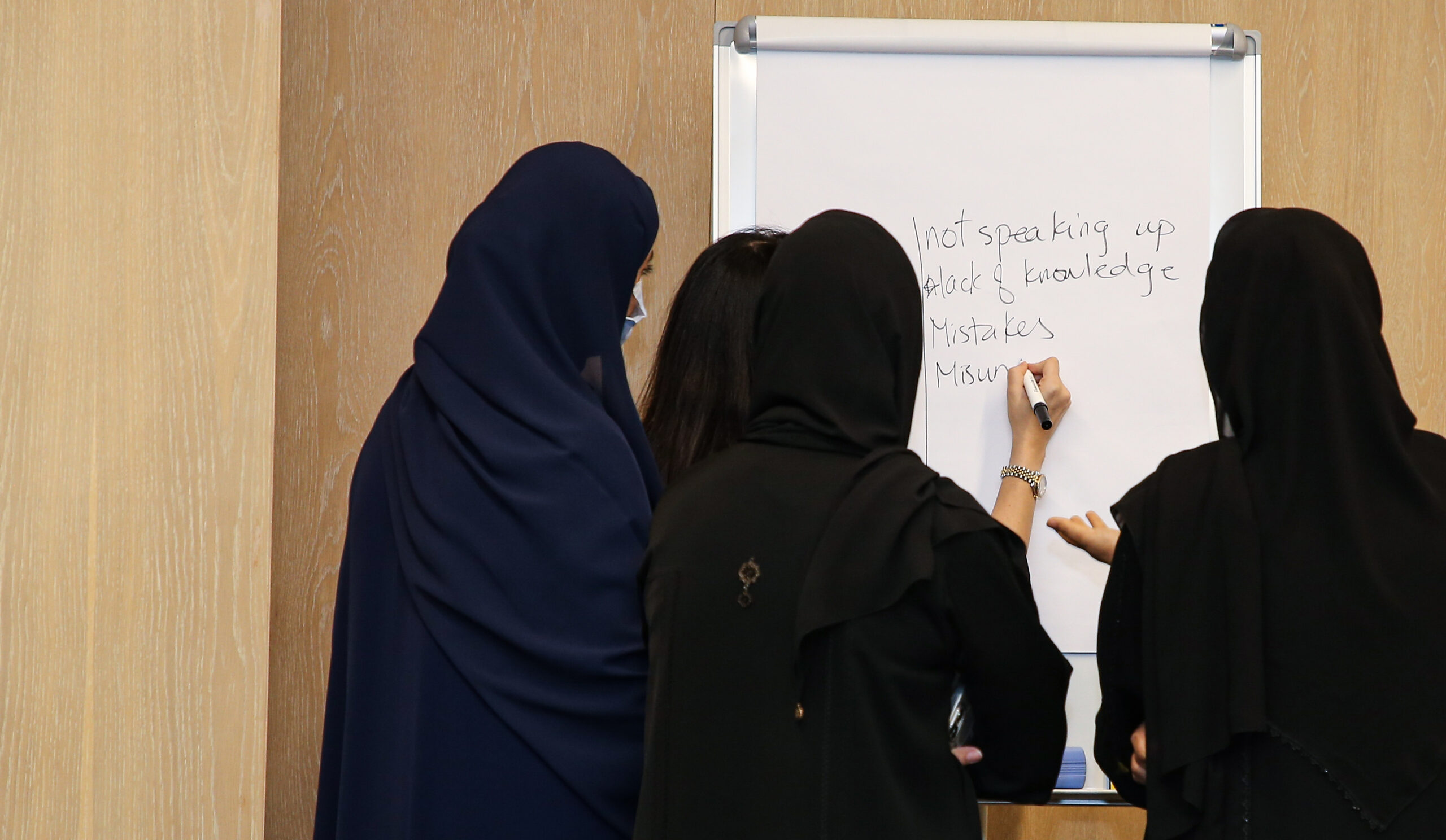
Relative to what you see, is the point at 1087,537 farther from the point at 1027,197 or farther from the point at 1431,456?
the point at 1027,197

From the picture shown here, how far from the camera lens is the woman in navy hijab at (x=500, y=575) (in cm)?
129

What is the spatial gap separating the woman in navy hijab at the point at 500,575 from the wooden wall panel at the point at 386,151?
98cm

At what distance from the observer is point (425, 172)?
2301 millimetres

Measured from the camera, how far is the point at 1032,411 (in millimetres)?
1942

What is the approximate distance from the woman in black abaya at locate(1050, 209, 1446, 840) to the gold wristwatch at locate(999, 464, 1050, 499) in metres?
0.64

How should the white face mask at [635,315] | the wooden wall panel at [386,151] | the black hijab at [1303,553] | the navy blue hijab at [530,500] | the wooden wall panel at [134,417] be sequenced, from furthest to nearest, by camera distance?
the wooden wall panel at [386,151], the wooden wall panel at [134,417], the white face mask at [635,315], the navy blue hijab at [530,500], the black hijab at [1303,553]

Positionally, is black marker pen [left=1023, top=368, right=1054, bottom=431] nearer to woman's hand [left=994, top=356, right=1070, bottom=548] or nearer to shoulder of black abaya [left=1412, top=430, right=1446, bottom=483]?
woman's hand [left=994, top=356, right=1070, bottom=548]

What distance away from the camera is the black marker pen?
1.91 m

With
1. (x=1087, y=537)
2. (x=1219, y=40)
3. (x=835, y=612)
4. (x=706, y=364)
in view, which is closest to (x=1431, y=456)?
(x=1087, y=537)

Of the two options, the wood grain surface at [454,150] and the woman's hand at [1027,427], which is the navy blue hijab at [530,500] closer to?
the woman's hand at [1027,427]

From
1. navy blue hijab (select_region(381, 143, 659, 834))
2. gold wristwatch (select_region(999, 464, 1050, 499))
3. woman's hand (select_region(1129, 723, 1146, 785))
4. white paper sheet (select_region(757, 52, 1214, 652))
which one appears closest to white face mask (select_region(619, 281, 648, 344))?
navy blue hijab (select_region(381, 143, 659, 834))

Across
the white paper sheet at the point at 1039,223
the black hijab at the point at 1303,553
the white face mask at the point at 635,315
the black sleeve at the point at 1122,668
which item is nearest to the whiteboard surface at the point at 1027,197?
the white paper sheet at the point at 1039,223

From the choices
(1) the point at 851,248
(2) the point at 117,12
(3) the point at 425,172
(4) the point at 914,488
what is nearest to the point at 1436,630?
(4) the point at 914,488

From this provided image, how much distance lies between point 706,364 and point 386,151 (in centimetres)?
104
